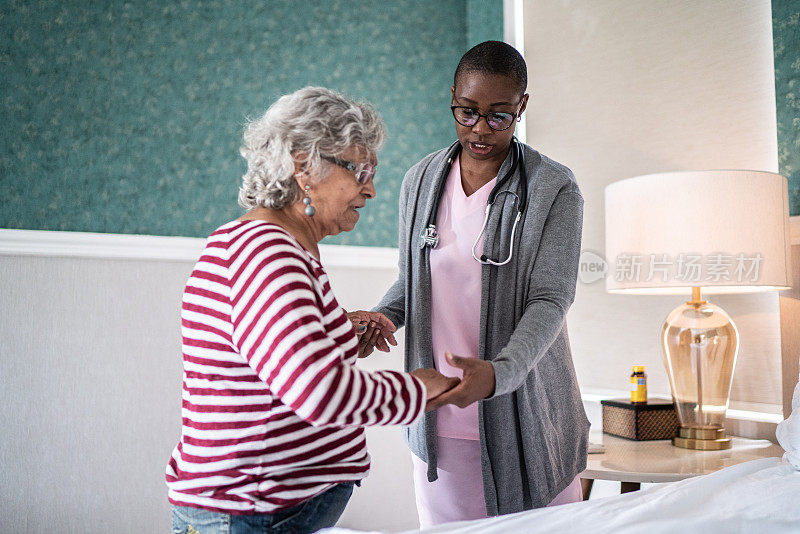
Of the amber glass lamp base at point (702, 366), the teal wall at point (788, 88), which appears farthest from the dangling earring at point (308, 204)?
the teal wall at point (788, 88)

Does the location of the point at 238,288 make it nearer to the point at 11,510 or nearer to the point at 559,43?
the point at 11,510

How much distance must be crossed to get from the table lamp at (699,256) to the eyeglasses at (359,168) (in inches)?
42.5

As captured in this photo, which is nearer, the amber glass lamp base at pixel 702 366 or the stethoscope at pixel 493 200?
the stethoscope at pixel 493 200

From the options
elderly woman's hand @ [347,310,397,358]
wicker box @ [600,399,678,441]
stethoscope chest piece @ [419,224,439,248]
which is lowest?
wicker box @ [600,399,678,441]

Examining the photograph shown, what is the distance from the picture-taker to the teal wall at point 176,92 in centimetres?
235

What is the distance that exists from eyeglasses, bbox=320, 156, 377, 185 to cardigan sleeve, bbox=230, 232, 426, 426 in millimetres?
242

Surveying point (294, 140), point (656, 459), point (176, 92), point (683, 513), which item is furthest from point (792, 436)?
point (176, 92)

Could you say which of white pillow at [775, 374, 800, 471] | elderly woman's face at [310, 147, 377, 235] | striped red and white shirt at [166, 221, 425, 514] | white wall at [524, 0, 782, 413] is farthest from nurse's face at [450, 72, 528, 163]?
white wall at [524, 0, 782, 413]

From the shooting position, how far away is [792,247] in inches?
79.7

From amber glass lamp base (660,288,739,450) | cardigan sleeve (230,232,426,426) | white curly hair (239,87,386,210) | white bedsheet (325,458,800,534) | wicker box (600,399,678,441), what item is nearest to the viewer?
cardigan sleeve (230,232,426,426)

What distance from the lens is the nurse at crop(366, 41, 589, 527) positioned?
4.54 feet

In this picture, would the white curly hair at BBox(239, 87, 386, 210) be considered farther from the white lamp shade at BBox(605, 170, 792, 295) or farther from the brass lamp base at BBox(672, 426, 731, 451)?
the brass lamp base at BBox(672, 426, 731, 451)

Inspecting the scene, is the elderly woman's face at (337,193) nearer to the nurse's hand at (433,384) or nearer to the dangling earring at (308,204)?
the dangling earring at (308,204)

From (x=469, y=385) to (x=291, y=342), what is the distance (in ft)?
1.19
